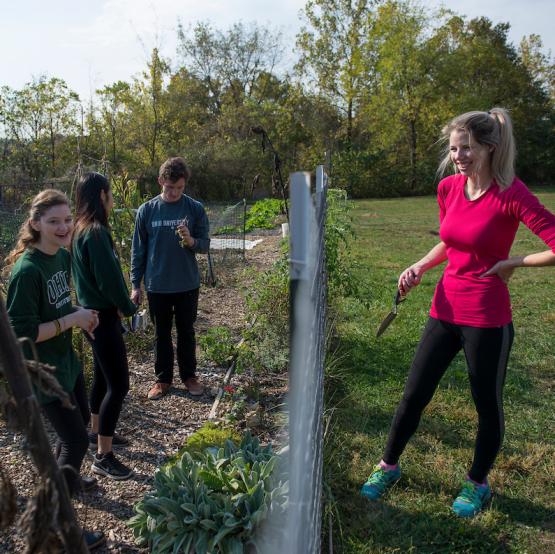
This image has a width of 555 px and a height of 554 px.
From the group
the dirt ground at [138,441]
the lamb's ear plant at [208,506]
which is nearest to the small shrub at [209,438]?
the dirt ground at [138,441]

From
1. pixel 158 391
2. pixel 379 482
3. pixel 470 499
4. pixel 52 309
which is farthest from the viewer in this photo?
pixel 158 391

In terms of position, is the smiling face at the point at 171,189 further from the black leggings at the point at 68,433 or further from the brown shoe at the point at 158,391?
the black leggings at the point at 68,433

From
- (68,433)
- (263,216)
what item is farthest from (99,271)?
(263,216)

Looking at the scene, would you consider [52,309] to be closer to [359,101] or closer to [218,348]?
[218,348]

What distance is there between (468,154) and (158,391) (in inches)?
116

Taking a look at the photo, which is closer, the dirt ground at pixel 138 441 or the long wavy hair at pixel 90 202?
the dirt ground at pixel 138 441

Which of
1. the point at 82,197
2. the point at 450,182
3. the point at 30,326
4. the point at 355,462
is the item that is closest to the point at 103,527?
the point at 30,326

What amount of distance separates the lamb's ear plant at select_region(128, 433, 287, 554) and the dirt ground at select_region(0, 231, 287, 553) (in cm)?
28

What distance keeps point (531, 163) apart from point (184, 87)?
66.5 ft

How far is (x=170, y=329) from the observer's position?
4.51m

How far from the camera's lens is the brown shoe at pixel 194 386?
14.8 feet

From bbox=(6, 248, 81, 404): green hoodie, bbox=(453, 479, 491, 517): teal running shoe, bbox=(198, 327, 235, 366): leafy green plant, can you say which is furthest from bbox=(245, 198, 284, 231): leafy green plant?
bbox=(6, 248, 81, 404): green hoodie

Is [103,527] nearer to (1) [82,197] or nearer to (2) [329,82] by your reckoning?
(1) [82,197]

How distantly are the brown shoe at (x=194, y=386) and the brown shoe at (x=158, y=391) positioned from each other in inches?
6.3
